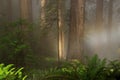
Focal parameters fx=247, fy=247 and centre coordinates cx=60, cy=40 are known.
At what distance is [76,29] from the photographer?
13.0 metres

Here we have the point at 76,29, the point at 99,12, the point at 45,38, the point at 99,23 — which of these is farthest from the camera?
the point at 99,23

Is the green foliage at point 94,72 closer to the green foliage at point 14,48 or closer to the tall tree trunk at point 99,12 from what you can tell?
the green foliage at point 14,48

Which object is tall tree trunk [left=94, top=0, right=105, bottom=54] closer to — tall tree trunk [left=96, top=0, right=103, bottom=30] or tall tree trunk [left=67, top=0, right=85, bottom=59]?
tall tree trunk [left=96, top=0, right=103, bottom=30]

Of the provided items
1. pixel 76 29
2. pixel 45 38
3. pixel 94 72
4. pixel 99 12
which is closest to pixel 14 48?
pixel 76 29

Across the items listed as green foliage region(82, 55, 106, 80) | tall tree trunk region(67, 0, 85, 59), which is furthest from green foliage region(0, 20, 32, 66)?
green foliage region(82, 55, 106, 80)

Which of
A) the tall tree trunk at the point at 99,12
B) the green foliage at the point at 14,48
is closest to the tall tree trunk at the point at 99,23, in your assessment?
the tall tree trunk at the point at 99,12

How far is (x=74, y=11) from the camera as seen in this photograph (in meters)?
12.9

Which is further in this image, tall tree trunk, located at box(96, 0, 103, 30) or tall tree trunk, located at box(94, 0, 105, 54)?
tall tree trunk, located at box(94, 0, 105, 54)

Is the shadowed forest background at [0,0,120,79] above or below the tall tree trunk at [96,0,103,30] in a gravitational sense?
below

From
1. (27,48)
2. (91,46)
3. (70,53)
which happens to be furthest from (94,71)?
(91,46)

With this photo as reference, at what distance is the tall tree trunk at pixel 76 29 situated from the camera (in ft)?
42.1

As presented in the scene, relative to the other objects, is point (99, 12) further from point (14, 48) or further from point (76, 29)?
point (14, 48)

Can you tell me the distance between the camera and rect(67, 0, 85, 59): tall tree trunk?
12820mm

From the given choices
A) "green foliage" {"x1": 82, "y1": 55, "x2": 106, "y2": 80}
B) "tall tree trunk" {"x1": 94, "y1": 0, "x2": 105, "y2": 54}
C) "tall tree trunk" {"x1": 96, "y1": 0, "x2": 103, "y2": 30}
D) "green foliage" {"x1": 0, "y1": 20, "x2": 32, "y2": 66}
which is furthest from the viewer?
"tall tree trunk" {"x1": 94, "y1": 0, "x2": 105, "y2": 54}
